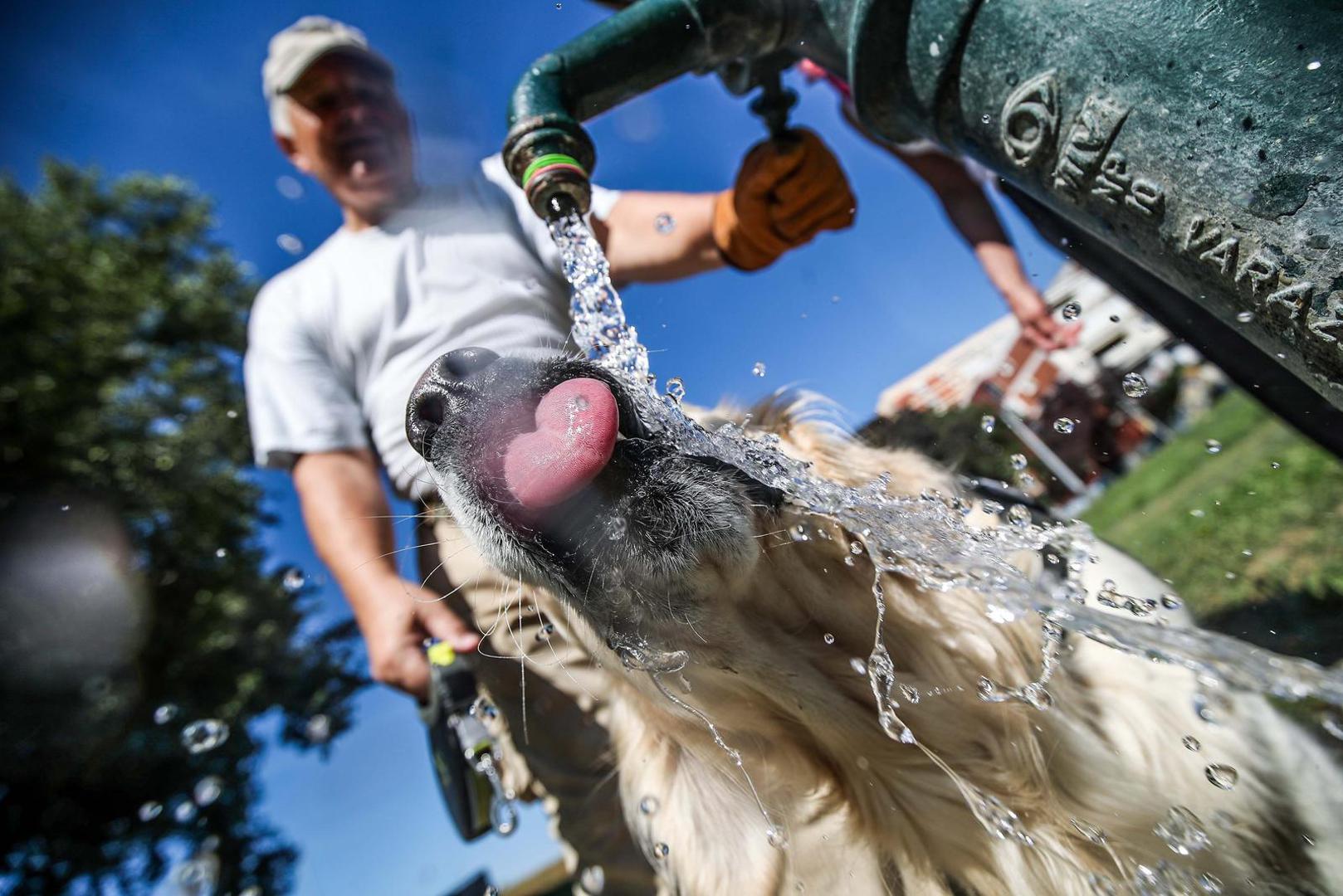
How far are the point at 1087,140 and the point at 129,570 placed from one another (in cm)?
832

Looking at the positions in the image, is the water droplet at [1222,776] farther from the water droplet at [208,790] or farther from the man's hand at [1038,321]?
the water droplet at [208,790]

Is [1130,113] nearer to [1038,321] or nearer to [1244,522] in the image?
[1038,321]

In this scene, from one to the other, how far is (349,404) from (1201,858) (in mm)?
2666

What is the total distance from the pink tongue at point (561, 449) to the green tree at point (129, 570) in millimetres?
6984

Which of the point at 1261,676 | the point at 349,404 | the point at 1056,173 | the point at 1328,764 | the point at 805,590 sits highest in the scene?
the point at 349,404

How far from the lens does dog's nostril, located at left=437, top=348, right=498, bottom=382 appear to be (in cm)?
141

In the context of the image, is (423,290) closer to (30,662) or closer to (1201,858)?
(1201,858)

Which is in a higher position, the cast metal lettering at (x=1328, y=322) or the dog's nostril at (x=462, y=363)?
the dog's nostril at (x=462, y=363)

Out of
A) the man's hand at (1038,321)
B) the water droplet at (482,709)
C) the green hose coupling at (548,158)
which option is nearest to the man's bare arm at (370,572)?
the water droplet at (482,709)

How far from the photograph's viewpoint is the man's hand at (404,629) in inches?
98.7

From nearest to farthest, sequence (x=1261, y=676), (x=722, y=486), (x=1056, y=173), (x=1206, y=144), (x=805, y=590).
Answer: (x=1206, y=144) → (x=1056, y=173) → (x=1261, y=676) → (x=722, y=486) → (x=805, y=590)

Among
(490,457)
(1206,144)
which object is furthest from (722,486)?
(1206,144)

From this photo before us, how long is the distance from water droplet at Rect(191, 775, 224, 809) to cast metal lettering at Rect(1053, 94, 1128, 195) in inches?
384

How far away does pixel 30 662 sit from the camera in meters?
6.23
